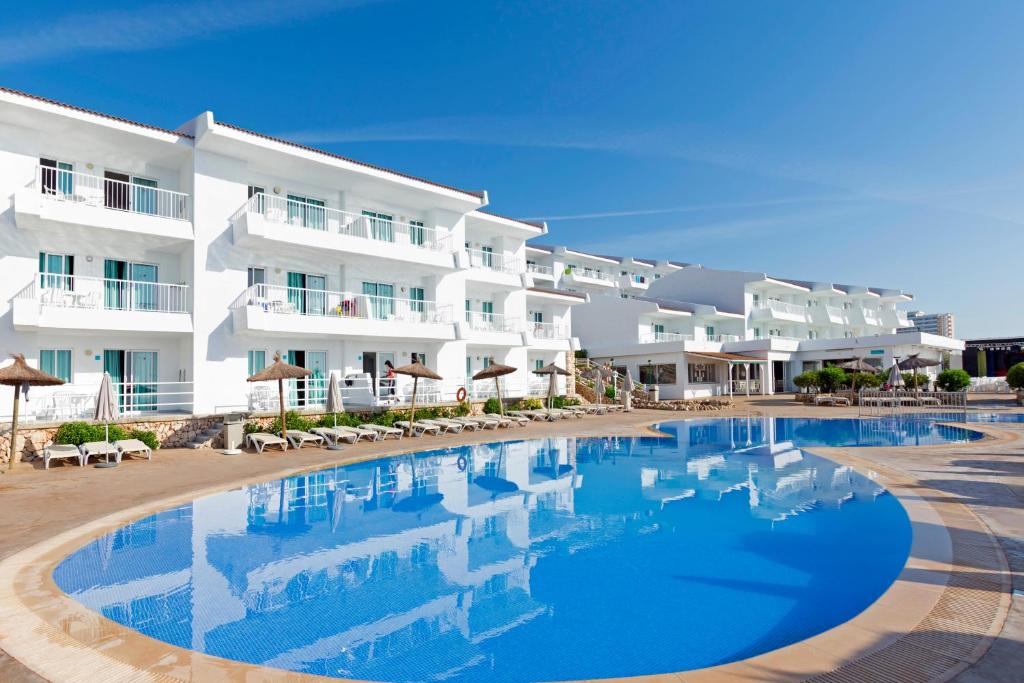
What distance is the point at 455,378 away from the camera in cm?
2625

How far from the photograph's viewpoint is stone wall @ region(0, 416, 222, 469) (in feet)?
49.0

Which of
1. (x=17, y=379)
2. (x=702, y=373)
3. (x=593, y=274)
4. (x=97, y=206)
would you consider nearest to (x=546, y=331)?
(x=702, y=373)

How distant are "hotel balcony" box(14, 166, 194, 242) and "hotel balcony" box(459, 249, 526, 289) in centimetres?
1095

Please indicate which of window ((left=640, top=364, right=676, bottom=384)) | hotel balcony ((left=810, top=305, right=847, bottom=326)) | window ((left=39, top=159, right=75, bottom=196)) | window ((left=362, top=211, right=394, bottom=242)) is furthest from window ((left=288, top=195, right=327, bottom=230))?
hotel balcony ((left=810, top=305, right=847, bottom=326))

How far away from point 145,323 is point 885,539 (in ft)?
63.9

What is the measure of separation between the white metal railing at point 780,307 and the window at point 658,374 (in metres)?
13.7

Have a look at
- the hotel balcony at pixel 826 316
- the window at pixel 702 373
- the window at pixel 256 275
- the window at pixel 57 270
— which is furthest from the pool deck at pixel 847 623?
the hotel balcony at pixel 826 316

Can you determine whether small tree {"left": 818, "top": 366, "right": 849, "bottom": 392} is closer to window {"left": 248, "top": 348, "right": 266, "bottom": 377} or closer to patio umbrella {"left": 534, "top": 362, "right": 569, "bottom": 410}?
patio umbrella {"left": 534, "top": 362, "right": 569, "bottom": 410}

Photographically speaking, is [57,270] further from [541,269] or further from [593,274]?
[593,274]

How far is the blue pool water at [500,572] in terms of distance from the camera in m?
5.50

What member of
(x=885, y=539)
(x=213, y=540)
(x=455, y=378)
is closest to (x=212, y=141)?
(x=455, y=378)

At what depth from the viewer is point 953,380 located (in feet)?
108

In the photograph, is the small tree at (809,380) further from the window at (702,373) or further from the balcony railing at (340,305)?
the balcony railing at (340,305)

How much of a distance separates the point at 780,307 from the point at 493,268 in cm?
2925
